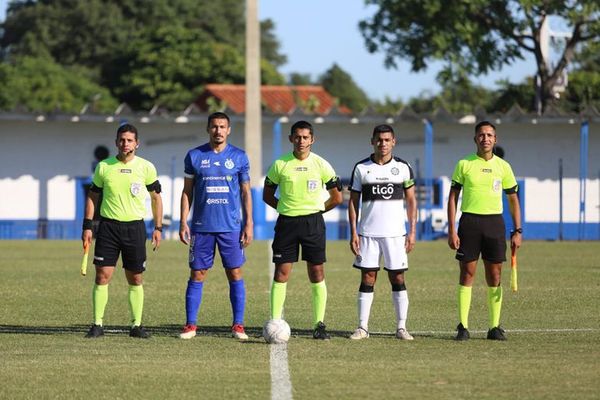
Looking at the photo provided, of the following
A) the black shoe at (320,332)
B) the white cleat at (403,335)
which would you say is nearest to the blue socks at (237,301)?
the black shoe at (320,332)

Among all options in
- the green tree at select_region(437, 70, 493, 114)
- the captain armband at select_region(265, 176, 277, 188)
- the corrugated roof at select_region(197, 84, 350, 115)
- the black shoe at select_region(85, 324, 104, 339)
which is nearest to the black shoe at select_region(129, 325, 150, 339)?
the black shoe at select_region(85, 324, 104, 339)

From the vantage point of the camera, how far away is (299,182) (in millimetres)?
12430

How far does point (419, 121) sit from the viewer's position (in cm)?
4738

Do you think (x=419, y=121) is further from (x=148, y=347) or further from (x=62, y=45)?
(x=62, y=45)

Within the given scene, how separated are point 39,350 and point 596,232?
3769 centimetres

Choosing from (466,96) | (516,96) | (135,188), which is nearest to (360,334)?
(135,188)

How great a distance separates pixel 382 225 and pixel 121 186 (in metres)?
2.56

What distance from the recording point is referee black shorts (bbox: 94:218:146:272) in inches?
494

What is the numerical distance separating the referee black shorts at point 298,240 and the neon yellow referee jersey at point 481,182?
141cm

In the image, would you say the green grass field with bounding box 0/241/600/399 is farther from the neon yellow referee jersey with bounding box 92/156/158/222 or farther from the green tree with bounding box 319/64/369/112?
the green tree with bounding box 319/64/369/112

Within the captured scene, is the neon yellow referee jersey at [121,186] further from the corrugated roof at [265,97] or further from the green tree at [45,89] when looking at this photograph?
the green tree at [45,89]

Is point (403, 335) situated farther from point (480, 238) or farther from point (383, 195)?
point (383, 195)

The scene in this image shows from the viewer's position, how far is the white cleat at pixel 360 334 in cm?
1220

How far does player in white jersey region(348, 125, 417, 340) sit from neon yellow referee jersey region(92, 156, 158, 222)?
208 centimetres
